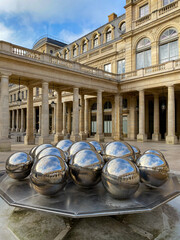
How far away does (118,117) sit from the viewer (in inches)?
1073

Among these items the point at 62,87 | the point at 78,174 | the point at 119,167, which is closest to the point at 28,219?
the point at 78,174

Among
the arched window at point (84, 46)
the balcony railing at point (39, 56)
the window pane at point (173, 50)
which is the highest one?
the arched window at point (84, 46)

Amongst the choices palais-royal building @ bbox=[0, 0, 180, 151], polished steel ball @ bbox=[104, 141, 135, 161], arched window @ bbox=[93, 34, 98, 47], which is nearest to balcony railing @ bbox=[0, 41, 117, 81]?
palais-royal building @ bbox=[0, 0, 180, 151]

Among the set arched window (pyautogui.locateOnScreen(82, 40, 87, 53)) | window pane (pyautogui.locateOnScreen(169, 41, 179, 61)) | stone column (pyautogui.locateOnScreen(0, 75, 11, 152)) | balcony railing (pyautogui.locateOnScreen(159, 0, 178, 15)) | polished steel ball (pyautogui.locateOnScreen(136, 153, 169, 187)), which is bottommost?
polished steel ball (pyautogui.locateOnScreen(136, 153, 169, 187))

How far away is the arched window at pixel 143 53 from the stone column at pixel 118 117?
5.99 meters

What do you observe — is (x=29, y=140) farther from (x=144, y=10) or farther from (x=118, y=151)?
(x=144, y=10)

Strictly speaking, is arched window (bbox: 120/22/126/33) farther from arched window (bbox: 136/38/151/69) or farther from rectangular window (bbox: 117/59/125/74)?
arched window (bbox: 136/38/151/69)

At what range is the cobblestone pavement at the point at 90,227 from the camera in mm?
3539

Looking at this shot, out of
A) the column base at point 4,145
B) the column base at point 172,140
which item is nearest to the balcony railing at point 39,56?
the column base at point 4,145

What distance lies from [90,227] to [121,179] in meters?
1.29

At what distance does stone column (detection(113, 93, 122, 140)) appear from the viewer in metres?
27.1

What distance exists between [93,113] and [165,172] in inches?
1340

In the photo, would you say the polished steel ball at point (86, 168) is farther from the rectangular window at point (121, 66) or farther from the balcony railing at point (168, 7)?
the rectangular window at point (121, 66)

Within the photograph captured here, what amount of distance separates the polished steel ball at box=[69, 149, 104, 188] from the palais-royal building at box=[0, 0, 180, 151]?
1333 centimetres
